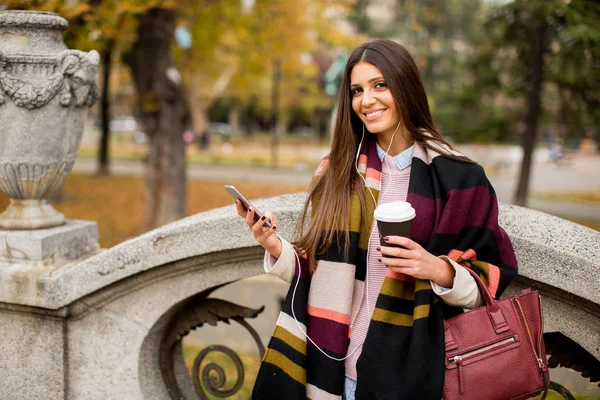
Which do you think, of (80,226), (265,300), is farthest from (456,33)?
(80,226)

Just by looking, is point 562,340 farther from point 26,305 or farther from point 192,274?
point 26,305

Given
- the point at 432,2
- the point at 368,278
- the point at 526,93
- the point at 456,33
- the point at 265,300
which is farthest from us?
the point at 456,33

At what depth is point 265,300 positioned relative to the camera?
625cm

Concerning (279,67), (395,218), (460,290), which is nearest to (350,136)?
(395,218)

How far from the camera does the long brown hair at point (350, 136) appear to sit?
6.66ft

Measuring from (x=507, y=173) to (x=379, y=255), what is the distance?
21.5 m

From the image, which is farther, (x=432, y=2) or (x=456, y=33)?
(x=456, y=33)

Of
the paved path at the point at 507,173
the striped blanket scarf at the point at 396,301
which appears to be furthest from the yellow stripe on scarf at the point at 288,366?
the paved path at the point at 507,173

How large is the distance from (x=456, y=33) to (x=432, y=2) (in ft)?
67.2

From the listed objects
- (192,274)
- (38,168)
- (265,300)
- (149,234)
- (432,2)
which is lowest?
(265,300)

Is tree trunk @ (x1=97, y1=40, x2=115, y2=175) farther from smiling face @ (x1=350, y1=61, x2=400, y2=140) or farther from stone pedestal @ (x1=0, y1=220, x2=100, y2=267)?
smiling face @ (x1=350, y1=61, x2=400, y2=140)

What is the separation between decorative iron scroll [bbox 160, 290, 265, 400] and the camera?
2.93 meters

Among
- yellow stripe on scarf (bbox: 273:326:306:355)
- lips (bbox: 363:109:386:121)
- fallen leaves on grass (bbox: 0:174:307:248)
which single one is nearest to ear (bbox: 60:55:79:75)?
lips (bbox: 363:109:386:121)

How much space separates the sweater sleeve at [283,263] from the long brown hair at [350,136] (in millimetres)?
65
